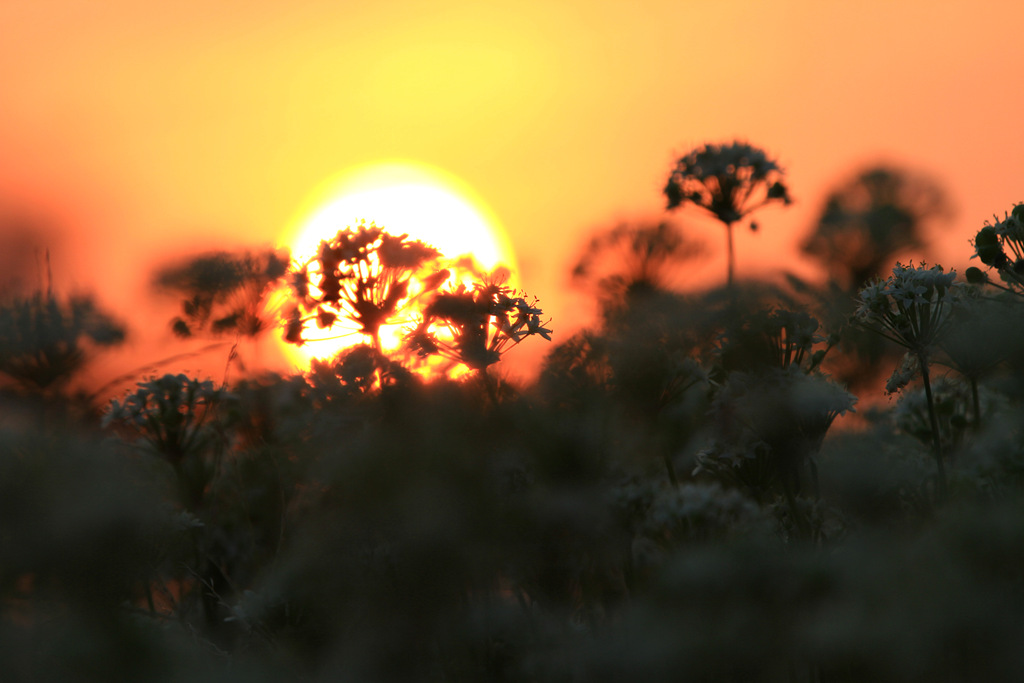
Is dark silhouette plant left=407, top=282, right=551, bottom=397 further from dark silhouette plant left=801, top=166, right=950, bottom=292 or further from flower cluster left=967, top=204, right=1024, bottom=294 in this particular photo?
dark silhouette plant left=801, top=166, right=950, bottom=292

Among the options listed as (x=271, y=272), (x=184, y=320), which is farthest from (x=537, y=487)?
(x=184, y=320)

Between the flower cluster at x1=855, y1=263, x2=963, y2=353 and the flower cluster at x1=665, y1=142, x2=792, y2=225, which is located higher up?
the flower cluster at x1=665, y1=142, x2=792, y2=225

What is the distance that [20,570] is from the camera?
4793 millimetres

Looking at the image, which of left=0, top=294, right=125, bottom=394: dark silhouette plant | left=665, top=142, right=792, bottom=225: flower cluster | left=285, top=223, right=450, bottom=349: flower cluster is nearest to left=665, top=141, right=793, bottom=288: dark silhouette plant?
left=665, top=142, right=792, bottom=225: flower cluster

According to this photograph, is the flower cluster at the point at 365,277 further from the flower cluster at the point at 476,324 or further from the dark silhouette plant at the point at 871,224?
the dark silhouette plant at the point at 871,224

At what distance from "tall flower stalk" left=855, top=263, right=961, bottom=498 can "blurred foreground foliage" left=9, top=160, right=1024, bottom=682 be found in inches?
1.1

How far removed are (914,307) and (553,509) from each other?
2566mm

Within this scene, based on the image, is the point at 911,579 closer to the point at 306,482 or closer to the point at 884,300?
the point at 884,300

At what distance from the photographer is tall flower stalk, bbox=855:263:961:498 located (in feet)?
16.9

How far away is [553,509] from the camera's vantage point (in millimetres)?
5906

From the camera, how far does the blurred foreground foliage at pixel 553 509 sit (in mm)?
4453

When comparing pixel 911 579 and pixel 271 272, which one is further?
pixel 271 272

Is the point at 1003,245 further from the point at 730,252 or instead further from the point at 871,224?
the point at 871,224

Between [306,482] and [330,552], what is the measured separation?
87cm
